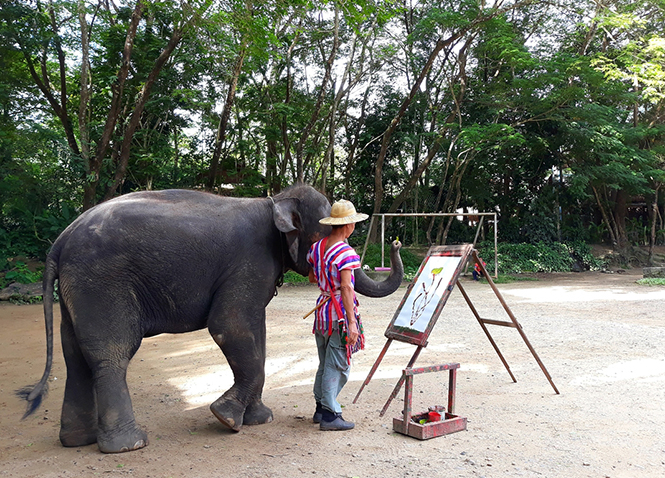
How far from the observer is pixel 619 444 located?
142 inches

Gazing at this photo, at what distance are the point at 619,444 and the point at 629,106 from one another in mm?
19237

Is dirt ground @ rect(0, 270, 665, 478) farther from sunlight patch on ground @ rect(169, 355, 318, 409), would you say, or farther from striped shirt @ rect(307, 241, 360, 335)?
striped shirt @ rect(307, 241, 360, 335)

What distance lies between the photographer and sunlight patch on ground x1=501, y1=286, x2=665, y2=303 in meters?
11.8

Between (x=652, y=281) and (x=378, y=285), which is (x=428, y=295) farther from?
(x=652, y=281)

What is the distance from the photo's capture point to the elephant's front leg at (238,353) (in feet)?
12.3

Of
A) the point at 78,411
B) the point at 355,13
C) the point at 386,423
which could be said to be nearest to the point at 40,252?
the point at 355,13

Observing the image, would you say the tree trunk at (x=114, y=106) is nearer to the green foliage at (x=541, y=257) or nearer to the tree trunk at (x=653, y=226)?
the green foliage at (x=541, y=257)

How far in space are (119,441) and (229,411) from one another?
2.37 ft

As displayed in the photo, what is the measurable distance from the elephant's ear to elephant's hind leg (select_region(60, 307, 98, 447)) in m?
1.62

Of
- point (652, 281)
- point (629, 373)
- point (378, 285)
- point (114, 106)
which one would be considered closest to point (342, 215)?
point (378, 285)

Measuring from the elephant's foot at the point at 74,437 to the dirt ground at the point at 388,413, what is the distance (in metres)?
0.09

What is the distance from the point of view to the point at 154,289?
3703mm

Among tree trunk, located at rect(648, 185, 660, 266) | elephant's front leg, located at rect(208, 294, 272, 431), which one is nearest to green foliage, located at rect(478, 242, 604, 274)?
tree trunk, located at rect(648, 185, 660, 266)

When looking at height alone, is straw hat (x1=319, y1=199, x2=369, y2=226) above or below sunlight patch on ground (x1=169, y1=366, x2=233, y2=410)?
above
